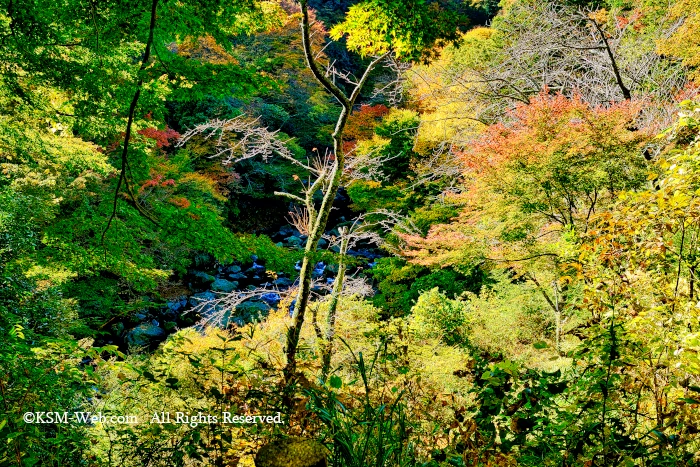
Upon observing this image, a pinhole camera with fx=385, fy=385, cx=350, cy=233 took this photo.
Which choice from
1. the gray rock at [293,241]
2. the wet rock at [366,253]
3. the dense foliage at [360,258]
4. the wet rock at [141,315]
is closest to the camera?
the dense foliage at [360,258]

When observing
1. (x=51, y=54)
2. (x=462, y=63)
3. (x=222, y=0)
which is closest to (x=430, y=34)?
(x=222, y=0)

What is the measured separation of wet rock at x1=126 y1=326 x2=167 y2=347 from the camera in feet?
31.0

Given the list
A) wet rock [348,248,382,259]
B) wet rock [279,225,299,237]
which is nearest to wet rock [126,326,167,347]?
wet rock [279,225,299,237]

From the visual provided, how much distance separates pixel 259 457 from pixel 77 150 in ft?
20.2

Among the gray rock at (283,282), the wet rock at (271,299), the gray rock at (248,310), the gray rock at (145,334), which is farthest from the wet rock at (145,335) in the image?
the gray rock at (283,282)

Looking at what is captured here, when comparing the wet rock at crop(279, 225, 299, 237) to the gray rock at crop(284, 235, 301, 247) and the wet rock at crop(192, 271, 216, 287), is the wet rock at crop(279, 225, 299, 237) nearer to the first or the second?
the gray rock at crop(284, 235, 301, 247)

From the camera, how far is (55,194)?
22.5ft

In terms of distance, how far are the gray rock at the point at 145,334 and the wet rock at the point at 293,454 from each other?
943cm

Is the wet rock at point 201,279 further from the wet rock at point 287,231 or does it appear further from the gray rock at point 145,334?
the wet rock at point 287,231

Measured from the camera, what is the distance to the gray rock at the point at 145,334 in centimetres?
945

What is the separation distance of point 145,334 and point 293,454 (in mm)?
9949

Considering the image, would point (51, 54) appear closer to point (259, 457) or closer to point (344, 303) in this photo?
point (259, 457)

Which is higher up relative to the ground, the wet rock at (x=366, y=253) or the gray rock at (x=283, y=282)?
the wet rock at (x=366, y=253)

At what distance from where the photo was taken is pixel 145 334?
381 inches
